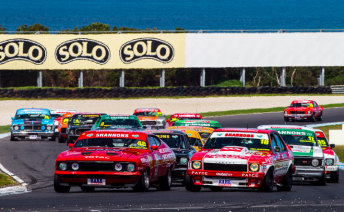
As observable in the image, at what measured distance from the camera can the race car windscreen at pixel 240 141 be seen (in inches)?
496

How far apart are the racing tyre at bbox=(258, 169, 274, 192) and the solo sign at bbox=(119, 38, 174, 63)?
144 feet

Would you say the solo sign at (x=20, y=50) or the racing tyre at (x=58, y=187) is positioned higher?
the solo sign at (x=20, y=50)

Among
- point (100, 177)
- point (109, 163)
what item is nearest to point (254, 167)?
point (109, 163)

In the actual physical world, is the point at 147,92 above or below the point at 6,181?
above

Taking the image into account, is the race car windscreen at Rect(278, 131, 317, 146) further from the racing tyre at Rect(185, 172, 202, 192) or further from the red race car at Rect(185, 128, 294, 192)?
the racing tyre at Rect(185, 172, 202, 192)

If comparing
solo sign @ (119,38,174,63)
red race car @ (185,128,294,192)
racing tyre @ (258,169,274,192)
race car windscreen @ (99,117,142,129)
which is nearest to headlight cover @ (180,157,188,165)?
red race car @ (185,128,294,192)

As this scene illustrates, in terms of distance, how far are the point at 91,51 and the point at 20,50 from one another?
599cm

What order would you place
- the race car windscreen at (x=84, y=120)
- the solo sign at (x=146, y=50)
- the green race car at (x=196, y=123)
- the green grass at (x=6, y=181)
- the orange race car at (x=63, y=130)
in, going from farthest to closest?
1. the solo sign at (x=146, y=50)
2. the orange race car at (x=63, y=130)
3. the race car windscreen at (x=84, y=120)
4. the green race car at (x=196, y=123)
5. the green grass at (x=6, y=181)

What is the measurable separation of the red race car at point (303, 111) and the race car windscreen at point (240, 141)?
90.3 feet

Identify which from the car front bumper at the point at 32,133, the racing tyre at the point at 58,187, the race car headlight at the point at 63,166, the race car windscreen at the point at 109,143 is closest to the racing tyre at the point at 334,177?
the race car windscreen at the point at 109,143

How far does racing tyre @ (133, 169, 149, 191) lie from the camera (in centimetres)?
1165

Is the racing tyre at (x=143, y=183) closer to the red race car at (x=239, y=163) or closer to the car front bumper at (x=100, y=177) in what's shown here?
the car front bumper at (x=100, y=177)

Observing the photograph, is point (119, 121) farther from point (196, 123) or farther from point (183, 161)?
point (183, 161)

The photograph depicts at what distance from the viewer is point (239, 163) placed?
11711mm
